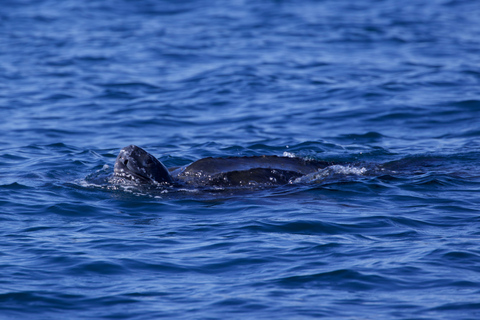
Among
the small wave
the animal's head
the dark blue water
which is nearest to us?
the dark blue water

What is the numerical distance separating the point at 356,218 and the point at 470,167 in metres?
3.20

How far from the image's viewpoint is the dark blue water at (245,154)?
5.93 m

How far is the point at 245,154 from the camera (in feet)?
37.2

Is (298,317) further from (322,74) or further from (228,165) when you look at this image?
(322,74)

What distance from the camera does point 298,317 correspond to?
5.39 meters

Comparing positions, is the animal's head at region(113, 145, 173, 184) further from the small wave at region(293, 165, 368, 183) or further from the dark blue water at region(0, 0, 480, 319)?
the small wave at region(293, 165, 368, 183)

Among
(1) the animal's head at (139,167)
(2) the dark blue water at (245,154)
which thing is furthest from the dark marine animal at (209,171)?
(2) the dark blue water at (245,154)

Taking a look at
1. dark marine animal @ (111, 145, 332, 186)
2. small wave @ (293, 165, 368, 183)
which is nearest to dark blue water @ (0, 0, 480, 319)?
small wave @ (293, 165, 368, 183)

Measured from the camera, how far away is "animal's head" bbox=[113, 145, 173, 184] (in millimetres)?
8750

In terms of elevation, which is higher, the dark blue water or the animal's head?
the animal's head

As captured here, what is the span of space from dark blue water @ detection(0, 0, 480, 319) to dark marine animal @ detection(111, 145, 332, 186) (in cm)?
23

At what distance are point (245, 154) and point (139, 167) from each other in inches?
114

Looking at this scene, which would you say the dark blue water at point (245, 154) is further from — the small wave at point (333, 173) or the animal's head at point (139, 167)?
the animal's head at point (139, 167)

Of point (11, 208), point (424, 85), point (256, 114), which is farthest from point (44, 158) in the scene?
point (424, 85)
